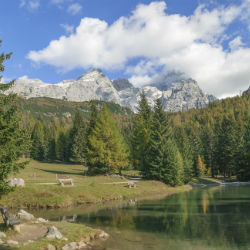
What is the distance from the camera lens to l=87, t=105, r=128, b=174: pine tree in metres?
57.2

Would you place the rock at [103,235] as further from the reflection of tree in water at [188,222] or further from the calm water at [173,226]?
the reflection of tree in water at [188,222]

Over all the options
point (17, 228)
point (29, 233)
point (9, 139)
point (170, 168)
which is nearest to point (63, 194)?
point (9, 139)

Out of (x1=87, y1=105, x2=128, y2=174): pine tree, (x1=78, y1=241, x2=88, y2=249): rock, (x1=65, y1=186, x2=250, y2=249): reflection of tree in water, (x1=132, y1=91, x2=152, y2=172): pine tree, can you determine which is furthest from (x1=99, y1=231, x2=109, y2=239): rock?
(x1=132, y1=91, x2=152, y2=172): pine tree

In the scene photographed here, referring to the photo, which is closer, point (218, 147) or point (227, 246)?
point (227, 246)

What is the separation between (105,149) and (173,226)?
36.8 m

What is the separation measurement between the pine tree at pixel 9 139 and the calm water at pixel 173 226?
8.16m

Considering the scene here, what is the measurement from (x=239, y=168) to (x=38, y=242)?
76.9m

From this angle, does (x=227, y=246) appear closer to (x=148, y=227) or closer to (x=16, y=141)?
(x=148, y=227)

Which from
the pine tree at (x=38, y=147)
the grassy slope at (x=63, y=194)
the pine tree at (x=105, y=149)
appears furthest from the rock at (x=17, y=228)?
the pine tree at (x=38, y=147)

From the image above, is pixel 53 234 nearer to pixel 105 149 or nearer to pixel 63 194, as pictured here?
pixel 63 194

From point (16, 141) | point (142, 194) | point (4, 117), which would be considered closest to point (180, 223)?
point (16, 141)

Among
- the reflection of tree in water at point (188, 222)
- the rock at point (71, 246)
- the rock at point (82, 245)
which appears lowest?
the reflection of tree in water at point (188, 222)

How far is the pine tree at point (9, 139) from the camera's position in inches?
808

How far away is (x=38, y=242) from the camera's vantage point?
15.9 meters
